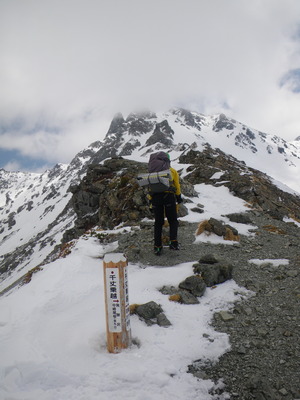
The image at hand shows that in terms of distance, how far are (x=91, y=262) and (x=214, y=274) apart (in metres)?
3.94

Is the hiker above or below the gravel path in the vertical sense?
above

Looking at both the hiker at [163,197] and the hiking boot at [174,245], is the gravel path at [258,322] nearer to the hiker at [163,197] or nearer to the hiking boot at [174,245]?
the hiking boot at [174,245]

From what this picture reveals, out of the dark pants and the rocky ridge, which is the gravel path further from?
the dark pants

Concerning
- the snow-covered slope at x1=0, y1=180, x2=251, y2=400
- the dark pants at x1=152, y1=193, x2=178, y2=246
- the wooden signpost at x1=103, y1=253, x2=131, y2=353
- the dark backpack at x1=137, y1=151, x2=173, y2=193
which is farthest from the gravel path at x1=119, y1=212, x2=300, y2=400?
the dark backpack at x1=137, y1=151, x2=173, y2=193

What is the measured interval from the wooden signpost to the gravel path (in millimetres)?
1208

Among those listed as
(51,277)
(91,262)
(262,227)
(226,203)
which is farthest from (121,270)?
(226,203)

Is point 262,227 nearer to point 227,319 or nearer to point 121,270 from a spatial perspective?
point 227,319

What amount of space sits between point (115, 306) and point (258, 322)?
2.82 m

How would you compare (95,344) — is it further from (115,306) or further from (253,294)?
(253,294)

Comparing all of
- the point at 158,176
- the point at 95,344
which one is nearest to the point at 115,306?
the point at 95,344

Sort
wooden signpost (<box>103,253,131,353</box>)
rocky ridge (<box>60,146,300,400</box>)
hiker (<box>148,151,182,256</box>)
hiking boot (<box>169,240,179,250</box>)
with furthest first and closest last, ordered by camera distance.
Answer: hiking boot (<box>169,240,179,250</box>) → hiker (<box>148,151,182,256</box>) → wooden signpost (<box>103,253,131,353</box>) → rocky ridge (<box>60,146,300,400</box>)

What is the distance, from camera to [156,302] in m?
5.93

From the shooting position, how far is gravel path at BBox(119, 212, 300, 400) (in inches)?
146

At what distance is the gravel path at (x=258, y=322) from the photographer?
372cm
